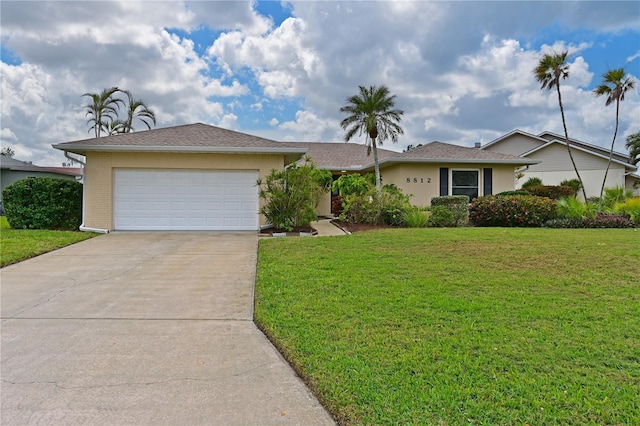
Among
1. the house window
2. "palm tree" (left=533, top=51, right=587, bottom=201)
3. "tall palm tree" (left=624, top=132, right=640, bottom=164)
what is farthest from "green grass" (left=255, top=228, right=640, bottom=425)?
"tall palm tree" (left=624, top=132, right=640, bottom=164)

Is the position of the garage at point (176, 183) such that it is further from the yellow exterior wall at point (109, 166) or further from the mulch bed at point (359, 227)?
the mulch bed at point (359, 227)

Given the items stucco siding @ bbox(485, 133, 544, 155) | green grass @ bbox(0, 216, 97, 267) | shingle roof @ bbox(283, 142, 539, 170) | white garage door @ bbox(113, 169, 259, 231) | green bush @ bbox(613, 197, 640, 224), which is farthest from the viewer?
stucco siding @ bbox(485, 133, 544, 155)

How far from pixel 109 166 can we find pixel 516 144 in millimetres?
28001

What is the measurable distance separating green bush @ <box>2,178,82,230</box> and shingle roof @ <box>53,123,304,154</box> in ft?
4.81

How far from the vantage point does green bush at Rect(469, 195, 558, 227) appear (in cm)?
1325

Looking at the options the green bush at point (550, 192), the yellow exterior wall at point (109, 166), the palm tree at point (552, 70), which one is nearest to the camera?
the yellow exterior wall at point (109, 166)

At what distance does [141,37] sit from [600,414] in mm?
15863

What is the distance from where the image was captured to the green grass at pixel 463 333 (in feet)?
8.86

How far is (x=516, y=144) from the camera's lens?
29.7 m

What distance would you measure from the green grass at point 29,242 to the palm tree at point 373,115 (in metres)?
10.1

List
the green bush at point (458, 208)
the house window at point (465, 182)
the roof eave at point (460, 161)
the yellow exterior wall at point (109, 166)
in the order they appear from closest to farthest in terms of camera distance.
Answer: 1. the yellow exterior wall at point (109, 166)
2. the green bush at point (458, 208)
3. the roof eave at point (460, 161)
4. the house window at point (465, 182)

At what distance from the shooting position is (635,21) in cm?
1202

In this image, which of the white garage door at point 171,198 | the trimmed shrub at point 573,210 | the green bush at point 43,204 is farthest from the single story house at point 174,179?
the trimmed shrub at point 573,210

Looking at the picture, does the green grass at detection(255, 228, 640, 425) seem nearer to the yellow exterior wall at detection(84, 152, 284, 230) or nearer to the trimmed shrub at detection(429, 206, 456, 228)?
the trimmed shrub at detection(429, 206, 456, 228)
